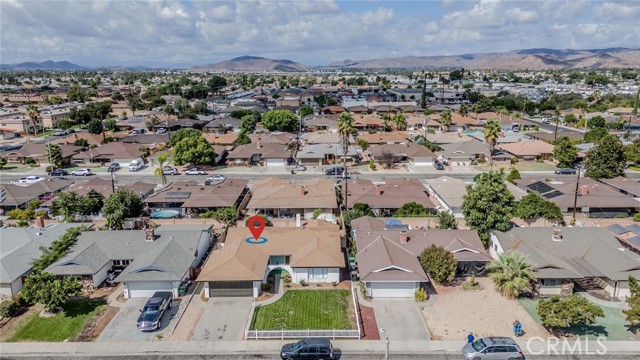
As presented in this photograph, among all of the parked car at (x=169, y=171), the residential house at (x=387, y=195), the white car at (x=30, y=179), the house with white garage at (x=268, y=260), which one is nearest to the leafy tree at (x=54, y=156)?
the white car at (x=30, y=179)

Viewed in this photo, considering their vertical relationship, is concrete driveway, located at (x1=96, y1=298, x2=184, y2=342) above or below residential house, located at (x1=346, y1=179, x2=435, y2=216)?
below

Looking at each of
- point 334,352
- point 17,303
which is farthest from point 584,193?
point 17,303

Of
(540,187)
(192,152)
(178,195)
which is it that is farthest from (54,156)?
(540,187)

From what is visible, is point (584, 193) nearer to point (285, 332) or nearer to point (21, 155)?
point (285, 332)

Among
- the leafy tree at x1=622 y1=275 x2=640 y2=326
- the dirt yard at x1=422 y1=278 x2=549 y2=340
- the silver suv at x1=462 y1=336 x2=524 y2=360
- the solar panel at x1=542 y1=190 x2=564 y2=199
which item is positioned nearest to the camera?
the silver suv at x1=462 y1=336 x2=524 y2=360

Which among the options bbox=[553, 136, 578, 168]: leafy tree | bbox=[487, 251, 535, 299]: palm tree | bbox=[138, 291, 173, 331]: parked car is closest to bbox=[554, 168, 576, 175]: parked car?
bbox=[553, 136, 578, 168]: leafy tree

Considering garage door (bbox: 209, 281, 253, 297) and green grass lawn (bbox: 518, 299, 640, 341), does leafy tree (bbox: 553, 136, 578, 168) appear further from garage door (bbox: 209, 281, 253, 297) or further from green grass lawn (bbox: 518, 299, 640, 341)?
garage door (bbox: 209, 281, 253, 297)
